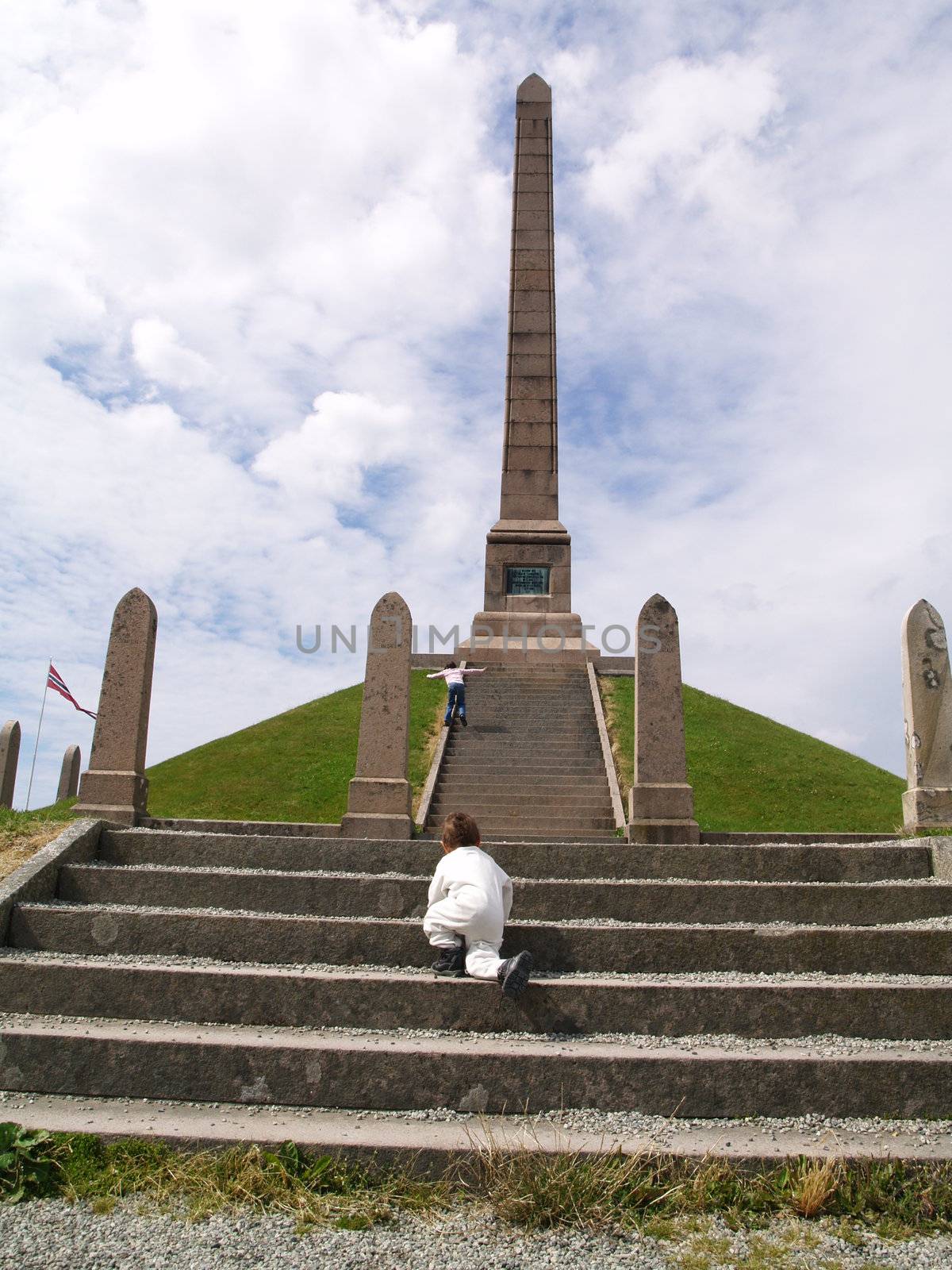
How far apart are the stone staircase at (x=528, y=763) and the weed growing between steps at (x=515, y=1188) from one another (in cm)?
657

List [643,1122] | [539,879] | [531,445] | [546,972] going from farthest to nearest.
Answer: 1. [531,445]
2. [539,879]
3. [546,972]
4. [643,1122]

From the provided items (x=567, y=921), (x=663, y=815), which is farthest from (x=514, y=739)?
(x=567, y=921)

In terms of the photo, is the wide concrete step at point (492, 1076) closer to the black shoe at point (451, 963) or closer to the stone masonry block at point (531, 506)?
the black shoe at point (451, 963)

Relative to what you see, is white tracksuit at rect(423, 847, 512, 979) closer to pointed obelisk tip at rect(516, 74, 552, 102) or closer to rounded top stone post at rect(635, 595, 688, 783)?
rounded top stone post at rect(635, 595, 688, 783)

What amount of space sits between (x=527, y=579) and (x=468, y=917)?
16.0m

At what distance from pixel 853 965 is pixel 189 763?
45.1 feet

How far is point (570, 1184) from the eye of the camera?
364 cm

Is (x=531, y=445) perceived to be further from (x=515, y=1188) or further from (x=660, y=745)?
(x=515, y=1188)

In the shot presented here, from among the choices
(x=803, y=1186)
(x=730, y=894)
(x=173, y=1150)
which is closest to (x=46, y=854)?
(x=173, y=1150)

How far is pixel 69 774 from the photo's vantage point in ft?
70.3

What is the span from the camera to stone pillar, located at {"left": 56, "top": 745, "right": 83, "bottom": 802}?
2116cm

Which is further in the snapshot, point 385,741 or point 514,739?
point 514,739

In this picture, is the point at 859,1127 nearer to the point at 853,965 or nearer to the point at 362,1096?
the point at 853,965

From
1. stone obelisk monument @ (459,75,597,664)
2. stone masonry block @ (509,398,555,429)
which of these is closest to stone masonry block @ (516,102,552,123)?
stone obelisk monument @ (459,75,597,664)
